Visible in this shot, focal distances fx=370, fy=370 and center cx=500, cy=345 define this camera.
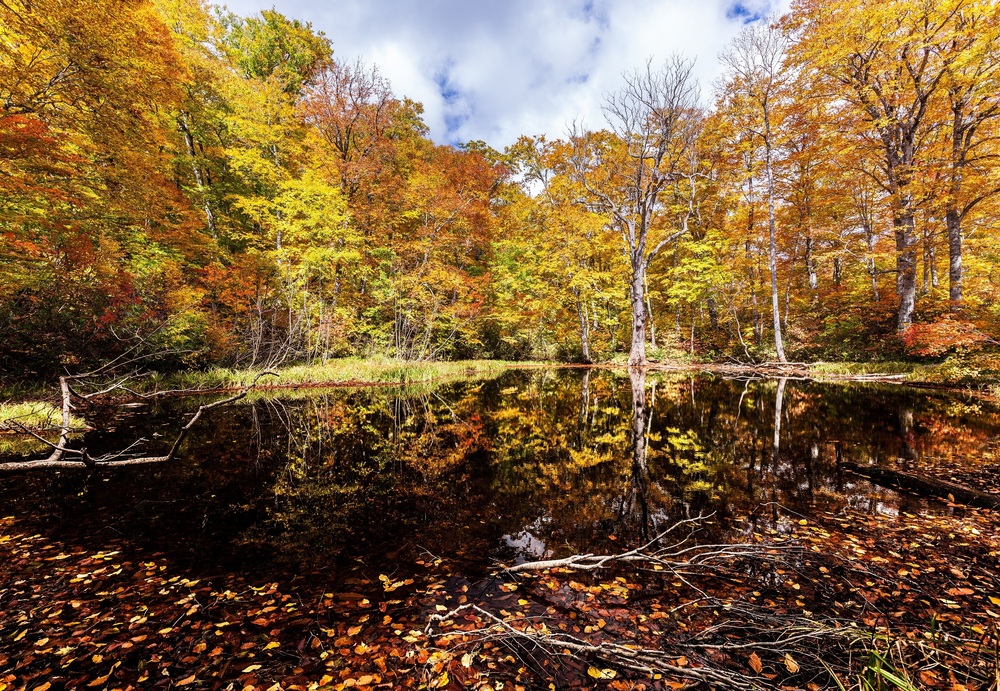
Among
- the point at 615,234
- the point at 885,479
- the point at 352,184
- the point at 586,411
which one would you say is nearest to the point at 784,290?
the point at 615,234

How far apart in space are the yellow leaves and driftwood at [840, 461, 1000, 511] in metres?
4.97

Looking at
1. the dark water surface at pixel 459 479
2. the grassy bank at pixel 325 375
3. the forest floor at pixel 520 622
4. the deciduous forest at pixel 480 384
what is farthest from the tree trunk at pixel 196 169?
the forest floor at pixel 520 622

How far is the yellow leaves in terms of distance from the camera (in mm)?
2121

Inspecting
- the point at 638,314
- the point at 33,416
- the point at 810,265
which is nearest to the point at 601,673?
the point at 33,416

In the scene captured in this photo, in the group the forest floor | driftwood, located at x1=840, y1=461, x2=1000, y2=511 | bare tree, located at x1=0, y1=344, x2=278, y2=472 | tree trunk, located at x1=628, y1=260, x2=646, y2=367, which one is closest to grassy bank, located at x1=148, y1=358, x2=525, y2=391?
bare tree, located at x1=0, y1=344, x2=278, y2=472

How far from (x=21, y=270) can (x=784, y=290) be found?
33.5 meters

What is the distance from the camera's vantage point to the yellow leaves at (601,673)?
2.12 meters

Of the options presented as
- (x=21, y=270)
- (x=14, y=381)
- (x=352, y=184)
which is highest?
(x=352, y=184)

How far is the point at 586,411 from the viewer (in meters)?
9.70

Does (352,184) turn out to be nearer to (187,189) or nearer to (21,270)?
(187,189)

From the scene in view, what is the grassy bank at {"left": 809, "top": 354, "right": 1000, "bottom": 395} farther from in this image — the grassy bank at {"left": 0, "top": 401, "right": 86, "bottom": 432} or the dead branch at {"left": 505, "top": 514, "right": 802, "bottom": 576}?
the grassy bank at {"left": 0, "top": 401, "right": 86, "bottom": 432}

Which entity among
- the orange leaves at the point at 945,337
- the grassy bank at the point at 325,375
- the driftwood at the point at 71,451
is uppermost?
the orange leaves at the point at 945,337

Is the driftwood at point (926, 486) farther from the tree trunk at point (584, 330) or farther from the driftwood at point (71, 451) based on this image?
the tree trunk at point (584, 330)

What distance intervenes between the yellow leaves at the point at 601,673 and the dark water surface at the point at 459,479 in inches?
49.1
